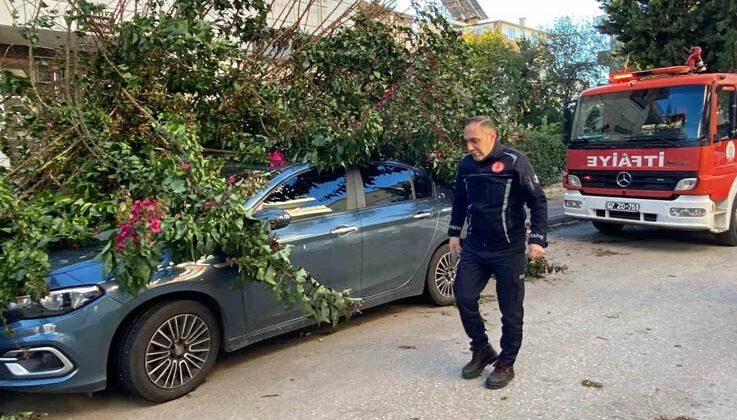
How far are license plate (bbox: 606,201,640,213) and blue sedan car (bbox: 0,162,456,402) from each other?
3782 millimetres

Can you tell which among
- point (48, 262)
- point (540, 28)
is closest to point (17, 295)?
point (48, 262)

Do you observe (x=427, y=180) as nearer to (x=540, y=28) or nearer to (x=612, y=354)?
(x=612, y=354)

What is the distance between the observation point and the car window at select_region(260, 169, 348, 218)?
4.62 metres

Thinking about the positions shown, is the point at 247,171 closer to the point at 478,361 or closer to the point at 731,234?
the point at 478,361

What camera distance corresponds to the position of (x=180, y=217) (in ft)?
11.9

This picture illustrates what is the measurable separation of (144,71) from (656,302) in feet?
16.6

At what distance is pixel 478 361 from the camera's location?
423 centimetres

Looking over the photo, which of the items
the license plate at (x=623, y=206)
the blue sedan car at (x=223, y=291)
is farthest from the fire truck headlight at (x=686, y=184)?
the blue sedan car at (x=223, y=291)

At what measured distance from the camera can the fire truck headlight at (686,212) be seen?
25.9 feet

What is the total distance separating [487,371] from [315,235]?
1576 millimetres

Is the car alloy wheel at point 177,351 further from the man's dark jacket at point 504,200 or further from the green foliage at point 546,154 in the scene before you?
the green foliage at point 546,154

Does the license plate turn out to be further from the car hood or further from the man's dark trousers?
the car hood

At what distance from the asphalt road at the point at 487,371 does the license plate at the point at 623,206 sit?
2.02m

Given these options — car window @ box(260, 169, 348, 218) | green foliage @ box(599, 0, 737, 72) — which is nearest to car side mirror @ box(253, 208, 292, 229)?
car window @ box(260, 169, 348, 218)
